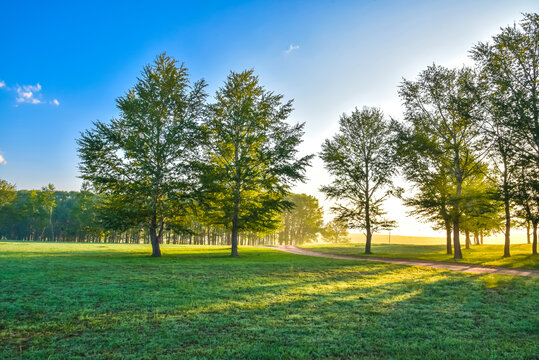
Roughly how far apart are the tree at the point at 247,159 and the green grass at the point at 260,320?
14064mm

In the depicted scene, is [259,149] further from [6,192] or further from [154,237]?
[6,192]

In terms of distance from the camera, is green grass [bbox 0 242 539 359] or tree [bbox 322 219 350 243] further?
tree [bbox 322 219 350 243]

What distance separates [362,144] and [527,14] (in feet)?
51.1

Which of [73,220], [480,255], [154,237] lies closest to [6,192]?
[73,220]

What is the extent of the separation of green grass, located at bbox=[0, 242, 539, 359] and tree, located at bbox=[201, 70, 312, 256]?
14.1 meters

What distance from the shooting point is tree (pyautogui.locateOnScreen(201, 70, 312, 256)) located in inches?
936

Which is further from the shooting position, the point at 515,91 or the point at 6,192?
the point at 6,192

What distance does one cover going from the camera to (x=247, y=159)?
23.3 metres

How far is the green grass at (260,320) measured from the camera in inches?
169

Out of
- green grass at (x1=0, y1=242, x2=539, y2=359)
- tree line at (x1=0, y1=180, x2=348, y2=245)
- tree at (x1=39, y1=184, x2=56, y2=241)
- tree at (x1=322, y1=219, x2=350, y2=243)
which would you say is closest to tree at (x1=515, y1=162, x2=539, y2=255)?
green grass at (x1=0, y1=242, x2=539, y2=359)

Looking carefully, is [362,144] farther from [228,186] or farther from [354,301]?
[354,301]

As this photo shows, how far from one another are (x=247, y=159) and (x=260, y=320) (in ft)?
59.8

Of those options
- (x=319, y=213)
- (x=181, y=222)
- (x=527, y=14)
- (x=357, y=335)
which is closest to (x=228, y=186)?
(x=181, y=222)

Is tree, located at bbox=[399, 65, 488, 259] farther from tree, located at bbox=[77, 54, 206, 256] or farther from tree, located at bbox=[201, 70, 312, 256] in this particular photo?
tree, located at bbox=[77, 54, 206, 256]
